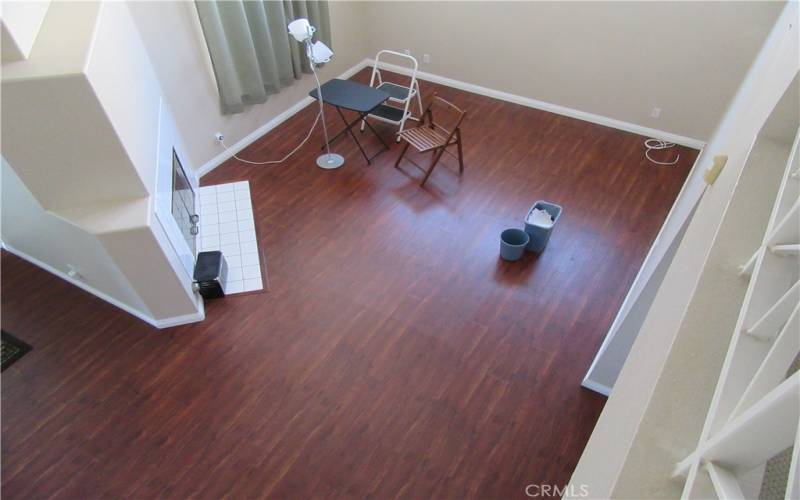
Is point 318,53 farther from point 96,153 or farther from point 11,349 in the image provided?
point 11,349

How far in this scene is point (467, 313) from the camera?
3.26 metres

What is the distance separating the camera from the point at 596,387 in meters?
2.83

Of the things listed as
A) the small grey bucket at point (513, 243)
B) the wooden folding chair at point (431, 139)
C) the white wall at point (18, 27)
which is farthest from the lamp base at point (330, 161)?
the white wall at point (18, 27)

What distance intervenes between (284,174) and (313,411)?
2.31m

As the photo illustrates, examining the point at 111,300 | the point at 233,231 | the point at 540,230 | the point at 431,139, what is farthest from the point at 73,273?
the point at 540,230

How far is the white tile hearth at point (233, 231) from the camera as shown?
11.4 feet

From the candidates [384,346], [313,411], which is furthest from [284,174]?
[313,411]

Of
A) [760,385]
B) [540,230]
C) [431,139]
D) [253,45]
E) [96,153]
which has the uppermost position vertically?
[760,385]

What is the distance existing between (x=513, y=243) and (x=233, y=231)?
219 centimetres

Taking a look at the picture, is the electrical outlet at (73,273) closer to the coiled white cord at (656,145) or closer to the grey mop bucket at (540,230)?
the grey mop bucket at (540,230)

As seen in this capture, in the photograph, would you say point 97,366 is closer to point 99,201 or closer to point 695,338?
point 99,201

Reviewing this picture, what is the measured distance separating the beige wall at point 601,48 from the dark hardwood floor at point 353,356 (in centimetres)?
79

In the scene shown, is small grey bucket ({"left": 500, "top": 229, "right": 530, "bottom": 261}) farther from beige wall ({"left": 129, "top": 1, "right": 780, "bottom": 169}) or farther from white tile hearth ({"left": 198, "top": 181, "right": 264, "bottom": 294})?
beige wall ({"left": 129, "top": 1, "right": 780, "bottom": 169})

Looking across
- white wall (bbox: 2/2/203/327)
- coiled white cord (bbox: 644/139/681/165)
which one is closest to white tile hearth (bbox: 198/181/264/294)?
white wall (bbox: 2/2/203/327)
